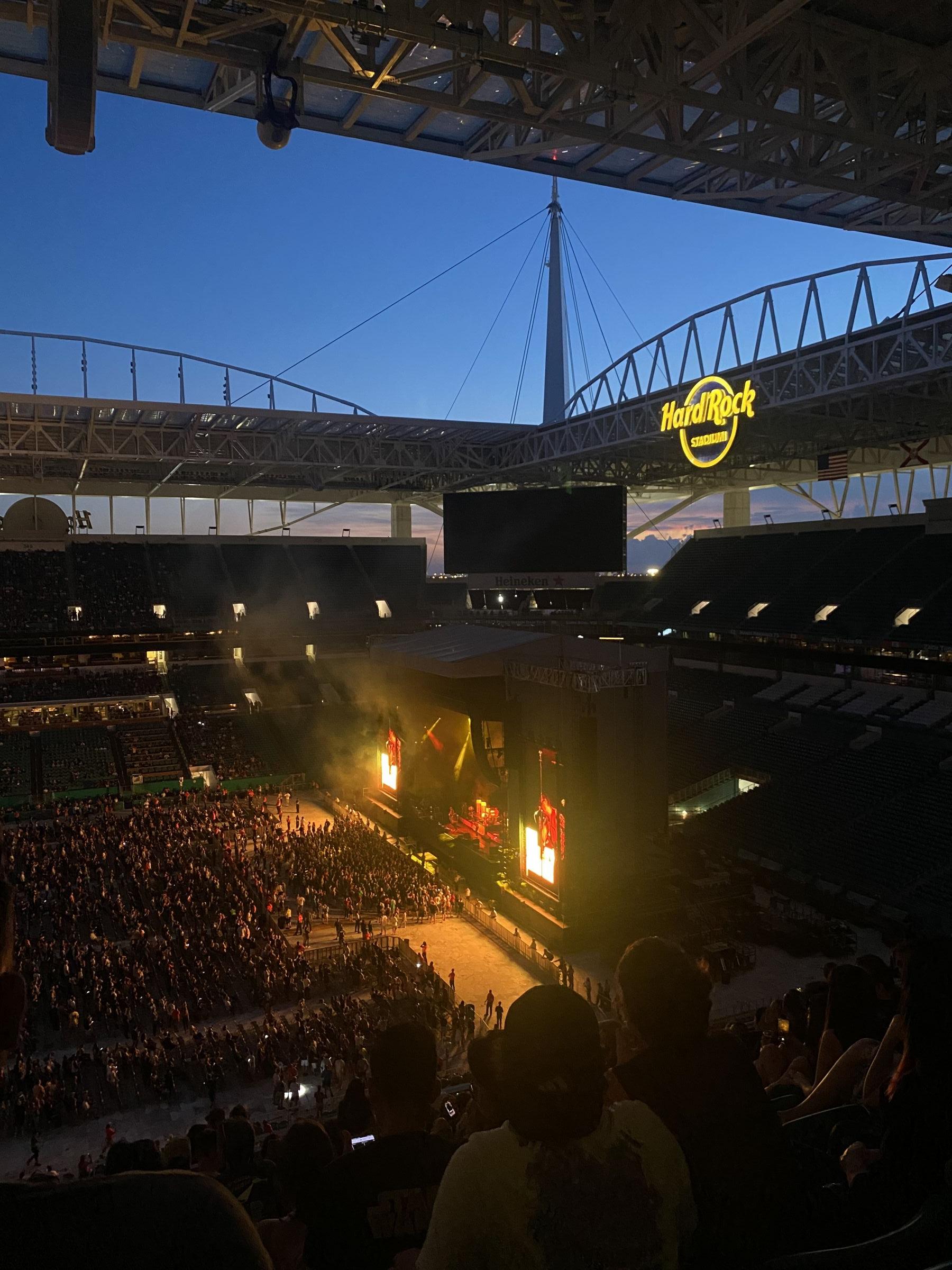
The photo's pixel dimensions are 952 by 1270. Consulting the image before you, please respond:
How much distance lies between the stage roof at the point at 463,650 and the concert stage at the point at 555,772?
0.15 feet

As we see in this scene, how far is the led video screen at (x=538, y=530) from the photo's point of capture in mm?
38906

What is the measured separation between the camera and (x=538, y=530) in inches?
1559

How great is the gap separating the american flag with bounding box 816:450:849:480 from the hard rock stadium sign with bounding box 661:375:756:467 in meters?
5.39

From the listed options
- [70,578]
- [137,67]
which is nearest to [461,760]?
[137,67]

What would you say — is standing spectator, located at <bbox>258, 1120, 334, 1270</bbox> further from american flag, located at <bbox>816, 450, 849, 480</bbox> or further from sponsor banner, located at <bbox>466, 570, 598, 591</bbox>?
sponsor banner, located at <bbox>466, 570, 598, 591</bbox>

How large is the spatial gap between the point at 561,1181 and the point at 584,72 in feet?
25.3

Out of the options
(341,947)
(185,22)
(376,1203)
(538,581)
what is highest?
(185,22)

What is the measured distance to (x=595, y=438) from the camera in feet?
115

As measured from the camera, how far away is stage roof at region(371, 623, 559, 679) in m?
23.1

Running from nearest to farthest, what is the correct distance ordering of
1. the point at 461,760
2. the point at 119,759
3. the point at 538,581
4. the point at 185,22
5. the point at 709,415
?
1. the point at 185,22
2. the point at 461,760
3. the point at 709,415
4. the point at 119,759
5. the point at 538,581

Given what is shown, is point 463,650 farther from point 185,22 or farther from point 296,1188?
point 296,1188

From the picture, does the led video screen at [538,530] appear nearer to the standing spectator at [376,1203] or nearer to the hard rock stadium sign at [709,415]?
the hard rock stadium sign at [709,415]

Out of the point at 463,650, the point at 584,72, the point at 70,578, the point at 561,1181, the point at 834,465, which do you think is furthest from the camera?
the point at 70,578

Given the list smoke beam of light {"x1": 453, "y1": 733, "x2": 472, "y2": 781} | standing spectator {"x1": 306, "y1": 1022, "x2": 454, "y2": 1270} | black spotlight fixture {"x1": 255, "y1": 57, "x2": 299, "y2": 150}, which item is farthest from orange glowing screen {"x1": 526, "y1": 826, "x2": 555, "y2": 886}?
standing spectator {"x1": 306, "y1": 1022, "x2": 454, "y2": 1270}
